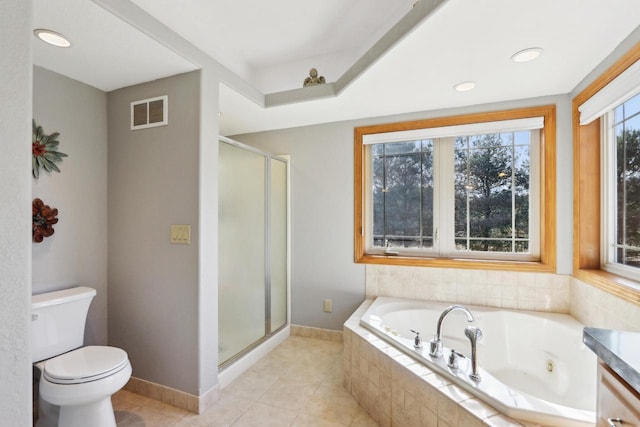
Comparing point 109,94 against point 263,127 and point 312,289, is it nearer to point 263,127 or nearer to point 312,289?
point 263,127

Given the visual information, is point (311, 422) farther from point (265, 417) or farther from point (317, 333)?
point (317, 333)

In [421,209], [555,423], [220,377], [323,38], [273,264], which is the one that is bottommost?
[220,377]

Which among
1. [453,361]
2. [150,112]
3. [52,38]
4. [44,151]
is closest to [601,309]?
[453,361]

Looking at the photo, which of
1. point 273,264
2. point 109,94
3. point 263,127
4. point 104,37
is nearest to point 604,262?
point 273,264

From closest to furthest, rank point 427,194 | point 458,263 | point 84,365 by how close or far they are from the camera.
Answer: point 84,365 < point 458,263 < point 427,194

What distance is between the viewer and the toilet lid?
1502mm

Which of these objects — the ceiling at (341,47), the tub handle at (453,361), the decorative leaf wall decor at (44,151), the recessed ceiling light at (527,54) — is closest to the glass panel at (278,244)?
the ceiling at (341,47)

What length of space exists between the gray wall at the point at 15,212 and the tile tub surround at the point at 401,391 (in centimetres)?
152

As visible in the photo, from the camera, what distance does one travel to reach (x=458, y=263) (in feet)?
8.59

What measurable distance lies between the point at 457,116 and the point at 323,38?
1284mm

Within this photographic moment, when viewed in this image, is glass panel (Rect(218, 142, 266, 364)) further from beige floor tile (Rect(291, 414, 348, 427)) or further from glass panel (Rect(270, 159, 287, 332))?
beige floor tile (Rect(291, 414, 348, 427))

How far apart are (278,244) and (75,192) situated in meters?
1.65

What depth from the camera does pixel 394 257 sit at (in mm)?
2875

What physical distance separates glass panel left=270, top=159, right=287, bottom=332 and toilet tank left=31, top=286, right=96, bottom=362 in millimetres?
1465
